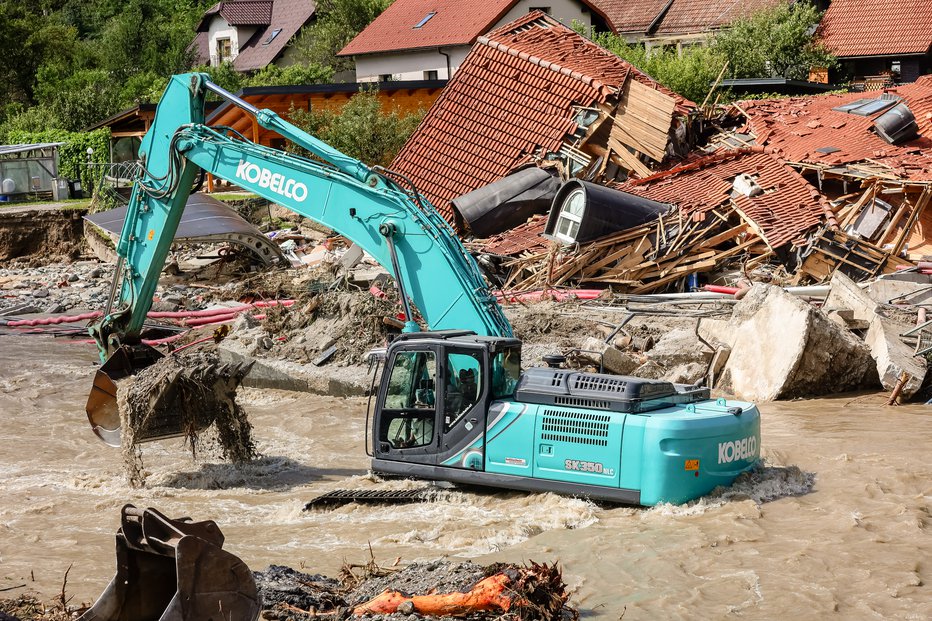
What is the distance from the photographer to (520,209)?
23.0 metres

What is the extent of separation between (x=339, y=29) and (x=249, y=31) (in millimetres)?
11884

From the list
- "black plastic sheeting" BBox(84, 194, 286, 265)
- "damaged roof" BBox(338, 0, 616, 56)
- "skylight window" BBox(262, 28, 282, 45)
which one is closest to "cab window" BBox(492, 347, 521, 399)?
"black plastic sheeting" BBox(84, 194, 286, 265)

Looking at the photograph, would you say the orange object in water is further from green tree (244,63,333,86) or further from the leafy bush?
green tree (244,63,333,86)

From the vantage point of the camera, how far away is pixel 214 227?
23.9 metres

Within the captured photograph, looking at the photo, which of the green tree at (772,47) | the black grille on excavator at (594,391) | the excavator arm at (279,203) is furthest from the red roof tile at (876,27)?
the black grille on excavator at (594,391)

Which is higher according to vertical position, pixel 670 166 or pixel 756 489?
pixel 670 166

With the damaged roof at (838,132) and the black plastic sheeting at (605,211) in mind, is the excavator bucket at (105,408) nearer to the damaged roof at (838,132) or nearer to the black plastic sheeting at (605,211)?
the black plastic sheeting at (605,211)

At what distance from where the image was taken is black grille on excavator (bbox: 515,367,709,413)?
9.74m

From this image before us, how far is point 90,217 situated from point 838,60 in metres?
30.4

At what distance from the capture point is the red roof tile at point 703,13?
152 ft

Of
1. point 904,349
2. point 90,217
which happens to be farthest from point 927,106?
point 90,217

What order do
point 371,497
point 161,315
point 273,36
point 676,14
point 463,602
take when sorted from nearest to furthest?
1. point 463,602
2. point 371,497
3. point 161,315
4. point 676,14
5. point 273,36

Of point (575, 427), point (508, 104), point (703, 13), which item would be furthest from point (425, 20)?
point (575, 427)

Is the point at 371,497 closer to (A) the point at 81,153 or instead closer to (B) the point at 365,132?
(B) the point at 365,132
